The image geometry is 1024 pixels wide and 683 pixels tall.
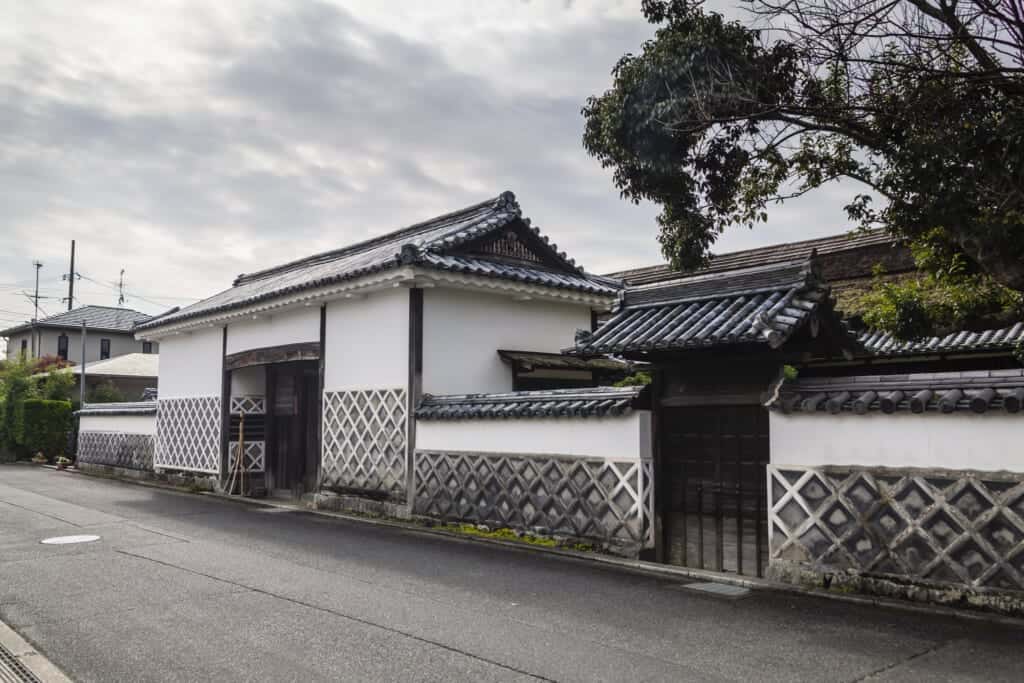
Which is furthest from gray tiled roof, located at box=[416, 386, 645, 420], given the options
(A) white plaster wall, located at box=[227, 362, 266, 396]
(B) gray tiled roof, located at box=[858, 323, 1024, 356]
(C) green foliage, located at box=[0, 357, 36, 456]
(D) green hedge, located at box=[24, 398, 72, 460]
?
(C) green foliage, located at box=[0, 357, 36, 456]

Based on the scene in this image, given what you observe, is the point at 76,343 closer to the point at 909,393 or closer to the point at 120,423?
the point at 120,423

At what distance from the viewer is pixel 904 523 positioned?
7.41 m

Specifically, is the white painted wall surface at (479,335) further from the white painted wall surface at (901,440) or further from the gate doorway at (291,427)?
the white painted wall surface at (901,440)

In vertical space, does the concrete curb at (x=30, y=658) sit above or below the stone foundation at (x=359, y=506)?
below

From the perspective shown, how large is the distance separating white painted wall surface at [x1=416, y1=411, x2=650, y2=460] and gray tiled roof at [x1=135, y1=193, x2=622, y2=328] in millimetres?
2944

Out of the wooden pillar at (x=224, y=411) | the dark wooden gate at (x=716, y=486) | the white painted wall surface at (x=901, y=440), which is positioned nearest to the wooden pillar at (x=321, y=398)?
the wooden pillar at (x=224, y=411)

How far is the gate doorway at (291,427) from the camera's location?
1848 cm

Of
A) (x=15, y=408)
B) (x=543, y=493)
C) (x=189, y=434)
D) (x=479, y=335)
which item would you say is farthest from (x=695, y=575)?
(x=15, y=408)

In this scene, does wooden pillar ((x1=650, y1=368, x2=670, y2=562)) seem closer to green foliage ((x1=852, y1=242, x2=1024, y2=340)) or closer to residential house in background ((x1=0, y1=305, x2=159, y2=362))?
green foliage ((x1=852, y1=242, x2=1024, y2=340))

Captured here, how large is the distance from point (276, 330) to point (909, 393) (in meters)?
13.8

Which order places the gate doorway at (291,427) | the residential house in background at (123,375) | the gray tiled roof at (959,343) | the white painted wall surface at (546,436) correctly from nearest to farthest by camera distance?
the white painted wall surface at (546,436) < the gray tiled roof at (959,343) < the gate doorway at (291,427) < the residential house in background at (123,375)

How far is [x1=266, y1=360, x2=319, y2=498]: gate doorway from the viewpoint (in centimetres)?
1848

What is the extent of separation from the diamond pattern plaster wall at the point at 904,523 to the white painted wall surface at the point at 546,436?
201 cm

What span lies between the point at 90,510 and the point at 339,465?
5.12 metres
